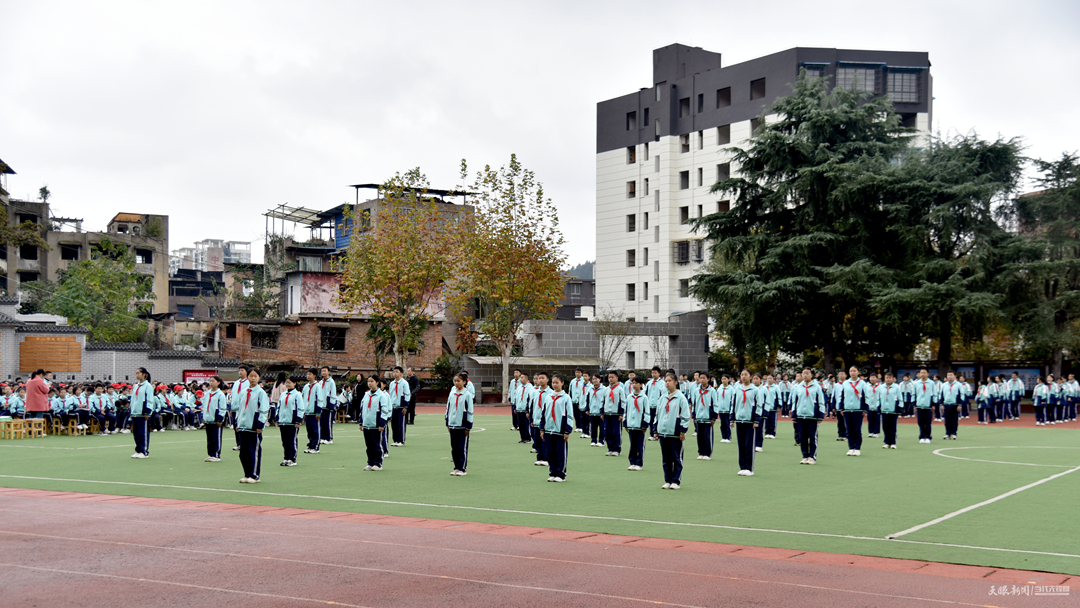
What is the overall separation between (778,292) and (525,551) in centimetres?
3066

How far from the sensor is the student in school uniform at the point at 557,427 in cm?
1486

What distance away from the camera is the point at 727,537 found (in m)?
10.0

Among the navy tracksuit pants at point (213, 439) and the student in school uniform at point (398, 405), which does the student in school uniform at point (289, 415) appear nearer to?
the navy tracksuit pants at point (213, 439)

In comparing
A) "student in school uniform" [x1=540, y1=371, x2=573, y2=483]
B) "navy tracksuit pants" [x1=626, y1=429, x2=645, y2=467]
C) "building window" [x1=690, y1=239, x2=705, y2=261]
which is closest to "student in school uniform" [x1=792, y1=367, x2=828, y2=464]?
"navy tracksuit pants" [x1=626, y1=429, x2=645, y2=467]

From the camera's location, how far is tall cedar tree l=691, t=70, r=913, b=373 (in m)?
38.5

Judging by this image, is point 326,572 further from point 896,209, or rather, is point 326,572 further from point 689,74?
point 689,74

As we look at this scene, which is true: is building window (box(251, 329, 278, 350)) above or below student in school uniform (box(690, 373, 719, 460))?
above

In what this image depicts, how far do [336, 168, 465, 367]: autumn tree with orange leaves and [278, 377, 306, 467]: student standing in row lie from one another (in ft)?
72.2

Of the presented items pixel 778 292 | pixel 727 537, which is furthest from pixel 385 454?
pixel 778 292

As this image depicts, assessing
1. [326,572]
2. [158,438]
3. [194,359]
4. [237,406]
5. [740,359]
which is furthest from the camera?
[740,359]

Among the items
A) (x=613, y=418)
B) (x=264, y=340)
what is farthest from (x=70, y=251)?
(x=613, y=418)

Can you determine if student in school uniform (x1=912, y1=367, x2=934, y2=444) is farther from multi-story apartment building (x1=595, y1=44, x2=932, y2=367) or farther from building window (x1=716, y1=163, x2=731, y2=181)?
building window (x1=716, y1=163, x2=731, y2=181)

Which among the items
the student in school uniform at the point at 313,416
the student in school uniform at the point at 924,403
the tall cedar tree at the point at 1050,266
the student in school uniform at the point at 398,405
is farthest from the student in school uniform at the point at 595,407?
the tall cedar tree at the point at 1050,266

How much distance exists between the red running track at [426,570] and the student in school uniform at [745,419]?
6726 millimetres
